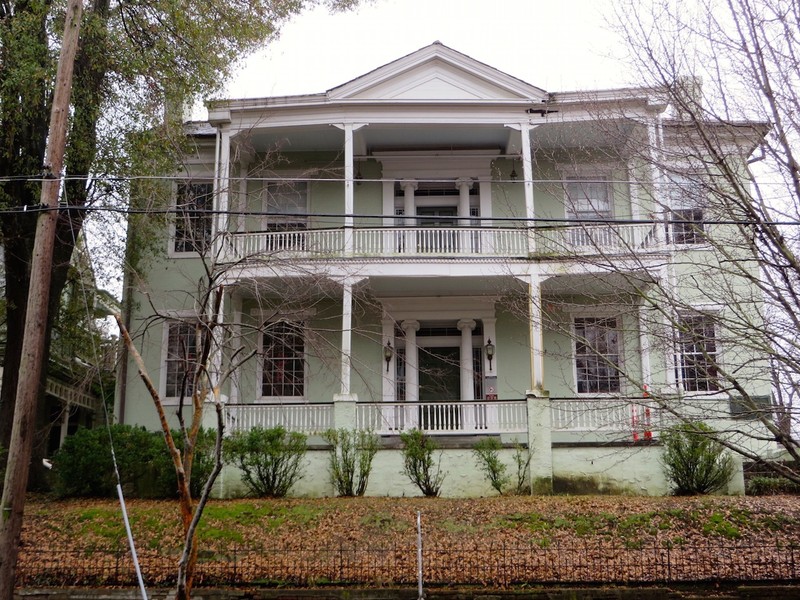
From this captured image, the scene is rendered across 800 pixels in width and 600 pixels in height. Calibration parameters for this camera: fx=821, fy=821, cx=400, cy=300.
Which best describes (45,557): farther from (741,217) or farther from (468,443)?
(741,217)

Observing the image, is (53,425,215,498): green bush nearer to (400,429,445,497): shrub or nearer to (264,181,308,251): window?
(400,429,445,497): shrub

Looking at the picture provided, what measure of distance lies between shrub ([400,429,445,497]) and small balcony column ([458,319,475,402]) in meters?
3.44

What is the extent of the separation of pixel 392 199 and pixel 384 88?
9.25ft

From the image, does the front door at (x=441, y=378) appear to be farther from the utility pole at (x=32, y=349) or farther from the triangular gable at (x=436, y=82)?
the utility pole at (x=32, y=349)

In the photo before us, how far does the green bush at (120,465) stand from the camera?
50.3ft

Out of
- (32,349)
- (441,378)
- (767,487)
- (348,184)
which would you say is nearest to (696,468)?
(767,487)

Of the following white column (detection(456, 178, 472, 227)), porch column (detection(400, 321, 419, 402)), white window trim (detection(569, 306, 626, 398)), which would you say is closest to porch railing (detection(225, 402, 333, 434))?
porch column (detection(400, 321, 419, 402))

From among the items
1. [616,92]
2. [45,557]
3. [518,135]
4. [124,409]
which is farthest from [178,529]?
[518,135]

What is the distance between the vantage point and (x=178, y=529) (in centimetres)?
1288

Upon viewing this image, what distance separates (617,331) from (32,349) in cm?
750

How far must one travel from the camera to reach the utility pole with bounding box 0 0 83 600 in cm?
930

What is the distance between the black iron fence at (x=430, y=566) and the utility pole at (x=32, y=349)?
185cm

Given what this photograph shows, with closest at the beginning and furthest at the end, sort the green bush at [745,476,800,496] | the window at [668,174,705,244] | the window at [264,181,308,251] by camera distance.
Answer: the window at [668,174,705,244] < the green bush at [745,476,800,496] < the window at [264,181,308,251]

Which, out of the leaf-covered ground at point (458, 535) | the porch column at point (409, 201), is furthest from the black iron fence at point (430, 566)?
the porch column at point (409, 201)
